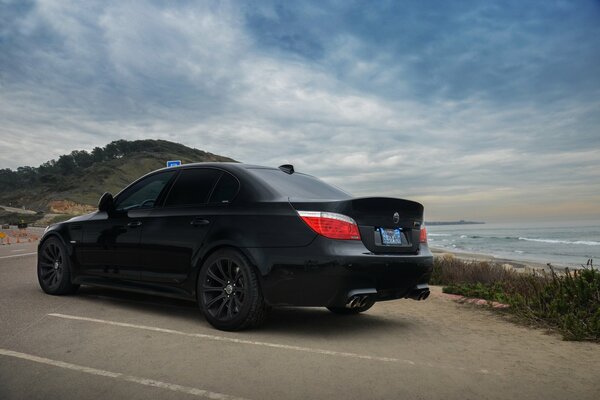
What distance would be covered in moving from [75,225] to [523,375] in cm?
569

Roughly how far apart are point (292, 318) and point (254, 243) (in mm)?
1445

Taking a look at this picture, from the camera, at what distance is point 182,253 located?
18.5 ft

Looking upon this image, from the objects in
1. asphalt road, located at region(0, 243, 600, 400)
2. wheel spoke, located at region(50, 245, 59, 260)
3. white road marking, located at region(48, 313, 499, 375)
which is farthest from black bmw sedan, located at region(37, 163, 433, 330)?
wheel spoke, located at region(50, 245, 59, 260)

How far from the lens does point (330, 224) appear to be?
4.81m

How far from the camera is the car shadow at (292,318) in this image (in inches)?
214

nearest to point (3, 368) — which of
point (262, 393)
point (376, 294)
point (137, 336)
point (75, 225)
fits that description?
point (137, 336)

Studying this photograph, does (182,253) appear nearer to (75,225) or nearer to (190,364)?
(190,364)

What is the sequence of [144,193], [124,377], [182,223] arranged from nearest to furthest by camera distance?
[124,377] → [182,223] → [144,193]

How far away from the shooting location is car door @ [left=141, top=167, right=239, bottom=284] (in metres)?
5.54

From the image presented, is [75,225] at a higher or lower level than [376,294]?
higher

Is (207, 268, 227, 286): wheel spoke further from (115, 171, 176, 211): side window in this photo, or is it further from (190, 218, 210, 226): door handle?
(115, 171, 176, 211): side window

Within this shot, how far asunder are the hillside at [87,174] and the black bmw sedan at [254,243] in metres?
73.1

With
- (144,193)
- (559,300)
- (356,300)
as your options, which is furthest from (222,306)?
(559,300)

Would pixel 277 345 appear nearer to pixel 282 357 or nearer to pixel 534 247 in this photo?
pixel 282 357
